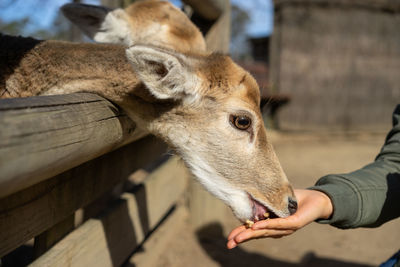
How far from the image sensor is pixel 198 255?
377cm

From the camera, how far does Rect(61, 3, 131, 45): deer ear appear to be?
3395 mm

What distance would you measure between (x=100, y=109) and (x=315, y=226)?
139 inches

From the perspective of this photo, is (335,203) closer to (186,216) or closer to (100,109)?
(100,109)

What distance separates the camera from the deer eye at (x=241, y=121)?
6.98ft

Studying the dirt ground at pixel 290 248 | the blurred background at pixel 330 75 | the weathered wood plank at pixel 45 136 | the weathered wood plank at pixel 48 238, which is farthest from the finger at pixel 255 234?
the blurred background at pixel 330 75

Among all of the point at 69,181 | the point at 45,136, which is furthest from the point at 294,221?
the point at 45,136

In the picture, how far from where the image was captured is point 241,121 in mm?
2133

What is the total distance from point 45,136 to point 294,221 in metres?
1.25

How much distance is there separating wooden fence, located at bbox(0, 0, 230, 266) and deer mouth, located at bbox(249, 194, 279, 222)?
0.84 m

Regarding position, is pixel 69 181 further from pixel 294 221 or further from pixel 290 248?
pixel 290 248

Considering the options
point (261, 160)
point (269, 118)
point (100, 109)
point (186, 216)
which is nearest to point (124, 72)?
point (100, 109)

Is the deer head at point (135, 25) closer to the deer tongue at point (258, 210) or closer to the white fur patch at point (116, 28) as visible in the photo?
the white fur patch at point (116, 28)

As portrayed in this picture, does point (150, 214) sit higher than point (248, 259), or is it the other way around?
A: point (150, 214)

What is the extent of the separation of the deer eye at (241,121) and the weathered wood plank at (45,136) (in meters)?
0.72
